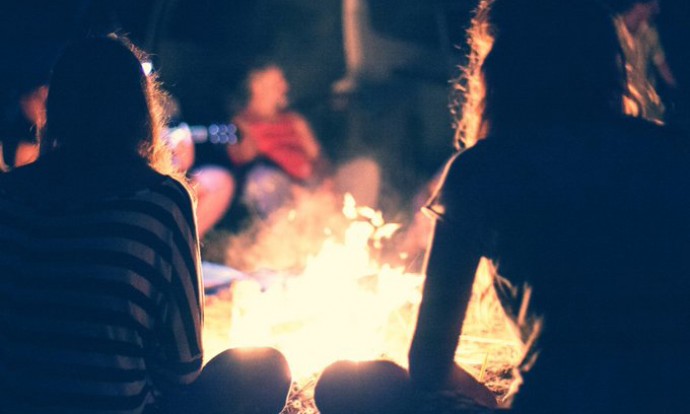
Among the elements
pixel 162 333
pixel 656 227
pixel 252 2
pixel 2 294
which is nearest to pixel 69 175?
pixel 2 294

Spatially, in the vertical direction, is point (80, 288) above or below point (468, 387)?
above

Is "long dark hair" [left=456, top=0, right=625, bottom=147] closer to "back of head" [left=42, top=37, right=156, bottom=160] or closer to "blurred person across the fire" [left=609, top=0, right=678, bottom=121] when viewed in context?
"back of head" [left=42, top=37, right=156, bottom=160]

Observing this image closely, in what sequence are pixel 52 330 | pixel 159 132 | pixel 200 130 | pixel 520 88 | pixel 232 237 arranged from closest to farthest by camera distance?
pixel 52 330
pixel 520 88
pixel 159 132
pixel 232 237
pixel 200 130

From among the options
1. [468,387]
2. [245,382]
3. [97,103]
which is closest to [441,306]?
[468,387]

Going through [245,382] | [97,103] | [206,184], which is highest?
[97,103]

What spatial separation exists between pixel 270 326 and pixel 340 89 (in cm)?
483

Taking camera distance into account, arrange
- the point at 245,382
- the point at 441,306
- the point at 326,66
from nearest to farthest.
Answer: the point at 441,306
the point at 245,382
the point at 326,66

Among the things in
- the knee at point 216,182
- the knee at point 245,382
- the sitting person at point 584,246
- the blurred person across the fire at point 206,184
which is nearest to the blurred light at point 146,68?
the knee at point 245,382

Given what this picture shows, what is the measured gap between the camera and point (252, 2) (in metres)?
8.44

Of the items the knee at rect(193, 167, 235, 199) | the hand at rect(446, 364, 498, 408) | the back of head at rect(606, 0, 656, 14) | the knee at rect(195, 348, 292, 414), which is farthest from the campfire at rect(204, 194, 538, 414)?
the back of head at rect(606, 0, 656, 14)

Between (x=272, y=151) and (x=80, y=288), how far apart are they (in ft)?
16.5

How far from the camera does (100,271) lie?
165 centimetres

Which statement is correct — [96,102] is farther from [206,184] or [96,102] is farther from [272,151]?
[272,151]

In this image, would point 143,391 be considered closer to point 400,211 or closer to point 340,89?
point 400,211
